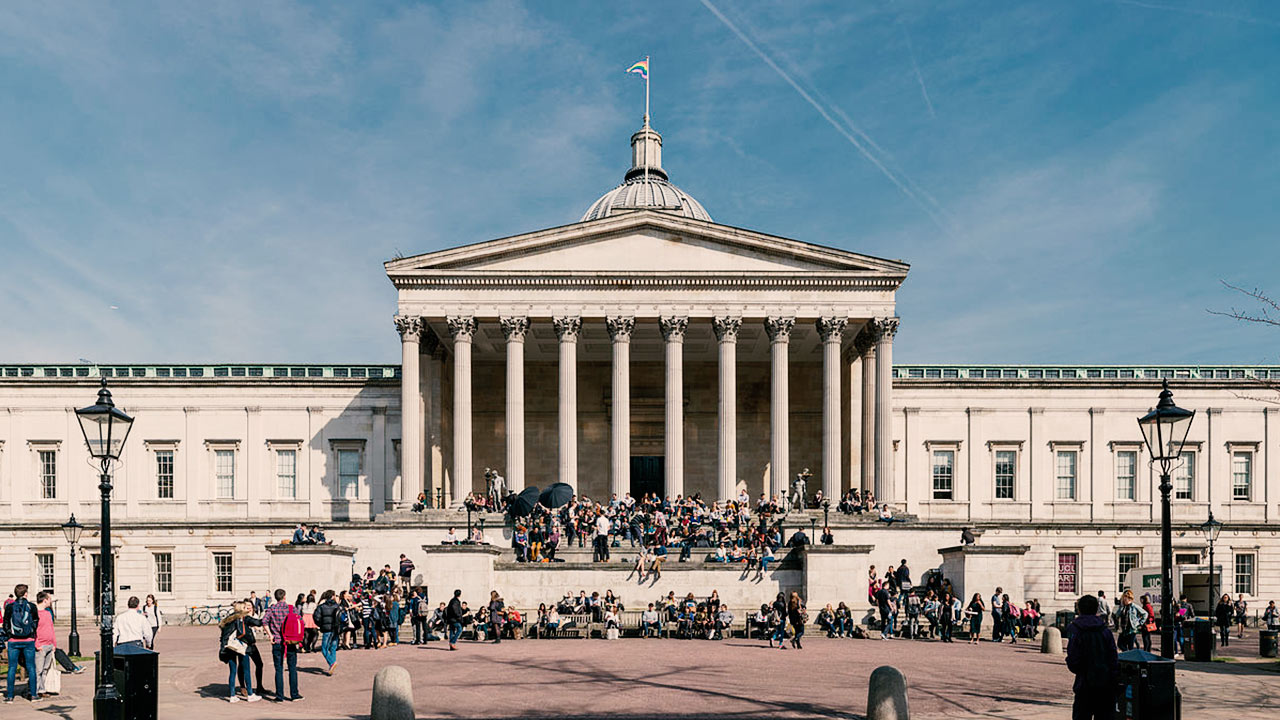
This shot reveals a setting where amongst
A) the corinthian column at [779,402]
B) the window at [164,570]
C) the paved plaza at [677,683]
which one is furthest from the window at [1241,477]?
the window at [164,570]

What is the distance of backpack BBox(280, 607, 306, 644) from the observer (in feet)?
62.2

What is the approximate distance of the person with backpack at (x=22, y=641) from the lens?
1862 cm

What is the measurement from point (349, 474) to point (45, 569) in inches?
603

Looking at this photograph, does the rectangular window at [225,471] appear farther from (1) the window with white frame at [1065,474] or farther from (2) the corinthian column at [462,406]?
(1) the window with white frame at [1065,474]

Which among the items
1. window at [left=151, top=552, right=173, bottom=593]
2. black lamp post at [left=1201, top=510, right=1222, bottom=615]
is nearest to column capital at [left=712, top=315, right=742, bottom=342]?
black lamp post at [left=1201, top=510, right=1222, bottom=615]

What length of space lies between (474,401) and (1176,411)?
42.3 meters

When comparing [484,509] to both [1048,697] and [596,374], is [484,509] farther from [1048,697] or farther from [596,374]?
[1048,697]

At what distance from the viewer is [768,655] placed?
2577 centimetres

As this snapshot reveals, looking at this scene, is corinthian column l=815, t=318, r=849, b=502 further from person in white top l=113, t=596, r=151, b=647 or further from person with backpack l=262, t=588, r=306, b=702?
person in white top l=113, t=596, r=151, b=647

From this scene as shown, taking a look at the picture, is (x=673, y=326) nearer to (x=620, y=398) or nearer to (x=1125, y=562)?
(x=620, y=398)

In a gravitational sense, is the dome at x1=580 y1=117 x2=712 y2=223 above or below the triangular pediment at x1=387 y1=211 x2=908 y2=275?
above

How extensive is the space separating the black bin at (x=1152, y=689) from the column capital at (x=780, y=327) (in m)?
33.1

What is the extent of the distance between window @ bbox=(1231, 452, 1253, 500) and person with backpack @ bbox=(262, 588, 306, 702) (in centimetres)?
5102

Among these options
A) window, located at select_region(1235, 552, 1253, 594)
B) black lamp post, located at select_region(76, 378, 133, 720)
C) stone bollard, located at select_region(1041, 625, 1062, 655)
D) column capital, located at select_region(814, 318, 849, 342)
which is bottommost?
window, located at select_region(1235, 552, 1253, 594)
